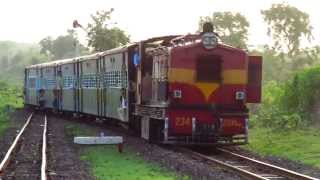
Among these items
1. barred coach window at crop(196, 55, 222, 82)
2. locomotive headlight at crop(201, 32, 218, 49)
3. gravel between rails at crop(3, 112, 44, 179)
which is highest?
locomotive headlight at crop(201, 32, 218, 49)

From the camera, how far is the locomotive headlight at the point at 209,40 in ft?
61.3

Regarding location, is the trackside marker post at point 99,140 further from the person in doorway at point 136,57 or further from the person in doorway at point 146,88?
the person in doorway at point 136,57

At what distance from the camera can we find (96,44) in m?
63.4

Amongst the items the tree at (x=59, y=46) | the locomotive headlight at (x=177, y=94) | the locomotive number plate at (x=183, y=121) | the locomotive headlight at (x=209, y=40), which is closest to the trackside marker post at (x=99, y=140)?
the locomotive number plate at (x=183, y=121)

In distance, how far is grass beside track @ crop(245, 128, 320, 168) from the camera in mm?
17672

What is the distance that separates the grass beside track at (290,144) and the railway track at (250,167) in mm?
1402

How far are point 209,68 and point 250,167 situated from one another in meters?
4.18

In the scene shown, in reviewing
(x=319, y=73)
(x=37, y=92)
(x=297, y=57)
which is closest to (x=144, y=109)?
(x=319, y=73)

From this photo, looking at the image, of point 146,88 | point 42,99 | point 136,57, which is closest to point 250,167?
point 146,88

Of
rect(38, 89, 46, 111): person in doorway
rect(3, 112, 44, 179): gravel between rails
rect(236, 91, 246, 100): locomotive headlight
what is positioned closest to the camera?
rect(3, 112, 44, 179): gravel between rails

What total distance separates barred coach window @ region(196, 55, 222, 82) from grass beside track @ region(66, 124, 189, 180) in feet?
9.08

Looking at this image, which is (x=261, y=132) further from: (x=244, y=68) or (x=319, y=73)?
(x=244, y=68)

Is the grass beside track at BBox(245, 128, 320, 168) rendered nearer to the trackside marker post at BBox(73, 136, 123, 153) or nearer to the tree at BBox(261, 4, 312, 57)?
the trackside marker post at BBox(73, 136, 123, 153)

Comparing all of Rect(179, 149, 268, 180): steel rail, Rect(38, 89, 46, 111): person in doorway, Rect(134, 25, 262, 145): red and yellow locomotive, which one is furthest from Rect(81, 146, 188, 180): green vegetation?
Rect(38, 89, 46, 111): person in doorway
